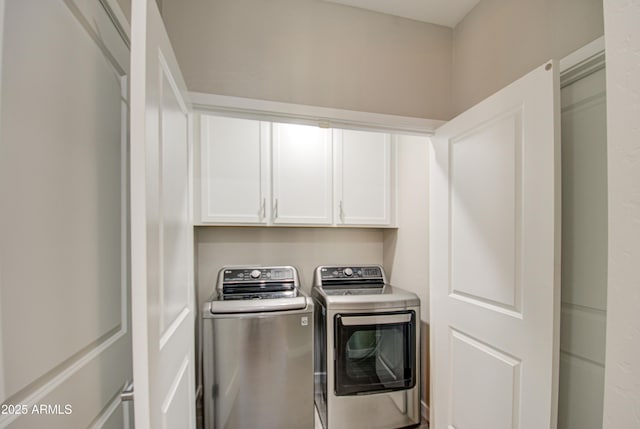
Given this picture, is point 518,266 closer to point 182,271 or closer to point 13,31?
point 182,271

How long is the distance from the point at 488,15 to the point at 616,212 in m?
1.28

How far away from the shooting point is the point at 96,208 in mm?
720

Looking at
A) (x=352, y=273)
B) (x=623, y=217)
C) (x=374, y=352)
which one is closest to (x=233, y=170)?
(x=352, y=273)

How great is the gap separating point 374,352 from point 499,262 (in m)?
1.20

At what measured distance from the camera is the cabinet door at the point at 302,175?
2.12 metres

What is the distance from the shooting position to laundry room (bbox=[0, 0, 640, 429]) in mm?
519

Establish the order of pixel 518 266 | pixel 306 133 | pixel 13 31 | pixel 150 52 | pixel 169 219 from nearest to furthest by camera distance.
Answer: pixel 13 31 → pixel 150 52 → pixel 169 219 → pixel 518 266 → pixel 306 133

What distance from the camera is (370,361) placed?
186 centimetres

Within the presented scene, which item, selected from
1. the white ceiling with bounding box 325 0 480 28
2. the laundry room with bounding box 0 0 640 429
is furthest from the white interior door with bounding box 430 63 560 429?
the white ceiling with bounding box 325 0 480 28

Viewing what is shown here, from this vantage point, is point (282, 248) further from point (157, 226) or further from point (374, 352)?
point (157, 226)

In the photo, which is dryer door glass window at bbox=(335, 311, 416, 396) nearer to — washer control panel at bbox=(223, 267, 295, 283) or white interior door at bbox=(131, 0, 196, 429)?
washer control panel at bbox=(223, 267, 295, 283)

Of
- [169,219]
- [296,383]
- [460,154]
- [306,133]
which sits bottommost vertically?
[296,383]

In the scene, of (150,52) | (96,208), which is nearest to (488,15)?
(150,52)

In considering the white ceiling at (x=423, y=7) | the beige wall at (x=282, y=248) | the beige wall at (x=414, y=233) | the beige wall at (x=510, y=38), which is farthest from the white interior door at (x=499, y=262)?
the beige wall at (x=282, y=248)
